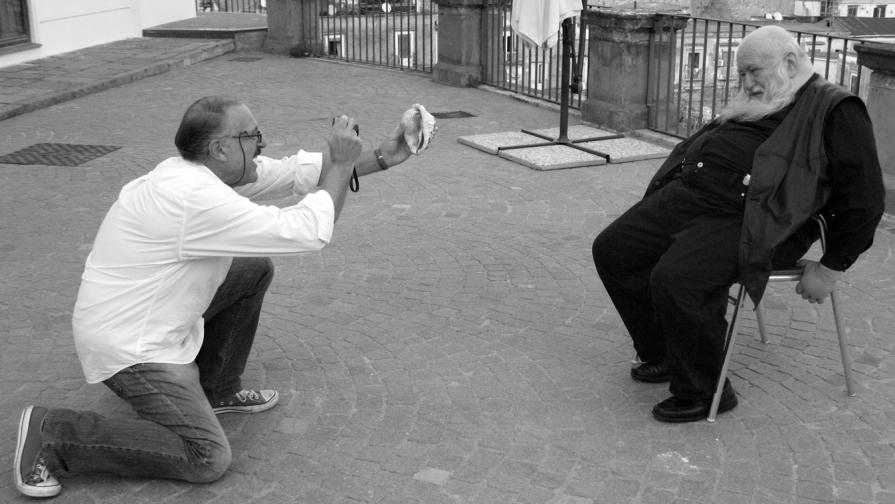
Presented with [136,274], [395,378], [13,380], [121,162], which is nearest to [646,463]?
[395,378]

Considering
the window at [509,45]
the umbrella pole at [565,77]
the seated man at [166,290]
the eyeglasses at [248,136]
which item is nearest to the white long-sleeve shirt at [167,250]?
the seated man at [166,290]

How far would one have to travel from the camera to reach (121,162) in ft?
29.8

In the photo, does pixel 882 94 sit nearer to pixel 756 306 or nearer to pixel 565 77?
pixel 565 77

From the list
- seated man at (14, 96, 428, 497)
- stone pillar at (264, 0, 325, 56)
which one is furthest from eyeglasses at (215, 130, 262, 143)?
stone pillar at (264, 0, 325, 56)

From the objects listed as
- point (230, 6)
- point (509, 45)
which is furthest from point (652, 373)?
point (230, 6)

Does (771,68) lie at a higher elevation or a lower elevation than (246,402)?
higher

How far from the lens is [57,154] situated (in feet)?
30.8

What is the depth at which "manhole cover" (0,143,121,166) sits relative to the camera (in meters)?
9.08

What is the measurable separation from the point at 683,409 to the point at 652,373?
0.40 meters

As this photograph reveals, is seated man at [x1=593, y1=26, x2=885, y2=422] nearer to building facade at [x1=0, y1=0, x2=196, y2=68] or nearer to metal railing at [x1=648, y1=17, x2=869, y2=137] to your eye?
metal railing at [x1=648, y1=17, x2=869, y2=137]

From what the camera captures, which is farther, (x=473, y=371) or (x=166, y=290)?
(x=473, y=371)

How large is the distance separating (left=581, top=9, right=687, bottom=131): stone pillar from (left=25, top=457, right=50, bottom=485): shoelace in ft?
24.0

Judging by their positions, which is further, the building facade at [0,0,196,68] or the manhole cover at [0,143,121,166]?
the building facade at [0,0,196,68]

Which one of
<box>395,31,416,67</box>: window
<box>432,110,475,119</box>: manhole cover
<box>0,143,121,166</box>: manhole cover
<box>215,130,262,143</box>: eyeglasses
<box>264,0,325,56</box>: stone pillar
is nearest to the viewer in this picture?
<box>215,130,262,143</box>: eyeglasses
